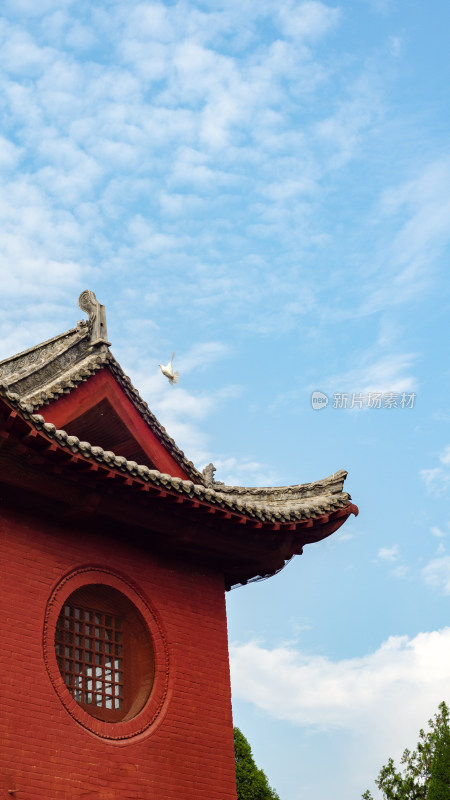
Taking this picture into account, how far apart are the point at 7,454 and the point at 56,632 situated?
2.36 meters

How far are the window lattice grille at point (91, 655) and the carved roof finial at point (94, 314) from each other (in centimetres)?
401

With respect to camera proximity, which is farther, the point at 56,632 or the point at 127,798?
the point at 56,632

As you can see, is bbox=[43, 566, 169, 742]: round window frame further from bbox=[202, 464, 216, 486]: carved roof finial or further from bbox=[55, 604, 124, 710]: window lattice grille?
bbox=[202, 464, 216, 486]: carved roof finial

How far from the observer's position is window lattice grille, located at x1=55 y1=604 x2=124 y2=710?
38.3 ft

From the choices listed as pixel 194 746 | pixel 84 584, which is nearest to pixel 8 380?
pixel 84 584

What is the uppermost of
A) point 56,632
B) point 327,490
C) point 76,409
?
point 76,409

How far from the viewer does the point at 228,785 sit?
12.3 m

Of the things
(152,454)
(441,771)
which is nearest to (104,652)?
(152,454)

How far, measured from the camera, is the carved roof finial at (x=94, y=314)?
14.1 m

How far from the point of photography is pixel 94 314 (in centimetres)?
1431

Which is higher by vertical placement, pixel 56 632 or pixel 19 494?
pixel 19 494

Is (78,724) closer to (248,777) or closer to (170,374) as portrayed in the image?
(170,374)

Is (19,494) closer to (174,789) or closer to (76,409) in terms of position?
(76,409)

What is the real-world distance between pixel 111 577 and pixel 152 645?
0.99 meters
